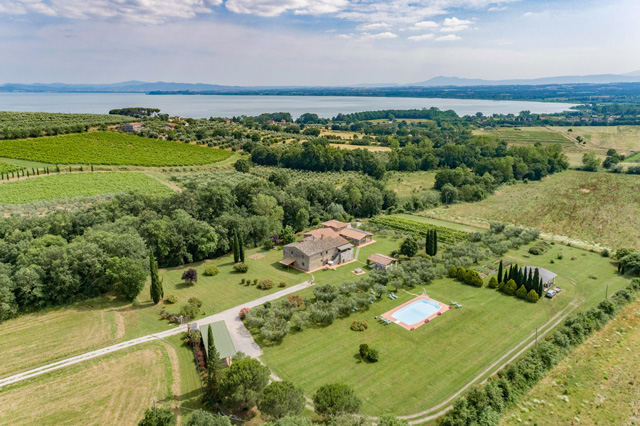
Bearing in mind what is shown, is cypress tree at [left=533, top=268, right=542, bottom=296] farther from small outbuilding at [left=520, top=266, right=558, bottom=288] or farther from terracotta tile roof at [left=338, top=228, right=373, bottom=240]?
terracotta tile roof at [left=338, top=228, right=373, bottom=240]

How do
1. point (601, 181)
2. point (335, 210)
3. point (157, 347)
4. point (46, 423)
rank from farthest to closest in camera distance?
point (601, 181)
point (335, 210)
point (157, 347)
point (46, 423)

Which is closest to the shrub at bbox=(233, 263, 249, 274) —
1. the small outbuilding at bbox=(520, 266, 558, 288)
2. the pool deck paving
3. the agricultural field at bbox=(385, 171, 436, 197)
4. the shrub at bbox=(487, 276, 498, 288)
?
the pool deck paving

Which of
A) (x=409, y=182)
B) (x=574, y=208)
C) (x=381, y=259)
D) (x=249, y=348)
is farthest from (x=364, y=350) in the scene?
(x=409, y=182)

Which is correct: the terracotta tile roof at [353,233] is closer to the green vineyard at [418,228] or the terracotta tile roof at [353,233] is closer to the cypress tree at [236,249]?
the green vineyard at [418,228]

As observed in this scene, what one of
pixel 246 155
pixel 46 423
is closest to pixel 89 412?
pixel 46 423

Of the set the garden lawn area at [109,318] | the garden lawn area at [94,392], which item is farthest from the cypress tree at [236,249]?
the garden lawn area at [94,392]

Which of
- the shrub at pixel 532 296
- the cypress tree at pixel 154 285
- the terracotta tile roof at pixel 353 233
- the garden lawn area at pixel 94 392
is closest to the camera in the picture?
the garden lawn area at pixel 94 392

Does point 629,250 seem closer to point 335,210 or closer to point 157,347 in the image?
point 335,210
